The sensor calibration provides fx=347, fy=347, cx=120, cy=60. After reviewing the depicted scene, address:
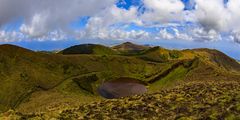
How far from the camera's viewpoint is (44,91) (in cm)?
19500

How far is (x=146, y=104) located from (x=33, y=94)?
134 m

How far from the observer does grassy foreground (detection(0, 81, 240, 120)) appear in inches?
2268

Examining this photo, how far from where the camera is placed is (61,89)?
645 feet

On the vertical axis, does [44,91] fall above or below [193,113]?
below

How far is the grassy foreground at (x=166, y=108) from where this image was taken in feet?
189

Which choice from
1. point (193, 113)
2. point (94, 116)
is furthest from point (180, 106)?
point (94, 116)

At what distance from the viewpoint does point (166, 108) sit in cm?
6444

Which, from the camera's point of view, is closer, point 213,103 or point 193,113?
point 193,113

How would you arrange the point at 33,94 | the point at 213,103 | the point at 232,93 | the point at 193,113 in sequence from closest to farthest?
the point at 193,113 < the point at 213,103 < the point at 232,93 < the point at 33,94

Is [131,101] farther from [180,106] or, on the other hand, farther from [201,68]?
[201,68]

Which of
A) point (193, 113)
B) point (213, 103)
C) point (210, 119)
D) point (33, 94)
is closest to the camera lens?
point (210, 119)

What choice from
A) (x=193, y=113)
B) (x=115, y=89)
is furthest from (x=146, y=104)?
(x=115, y=89)

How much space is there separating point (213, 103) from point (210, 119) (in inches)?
409

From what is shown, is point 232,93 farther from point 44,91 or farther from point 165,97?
point 44,91
